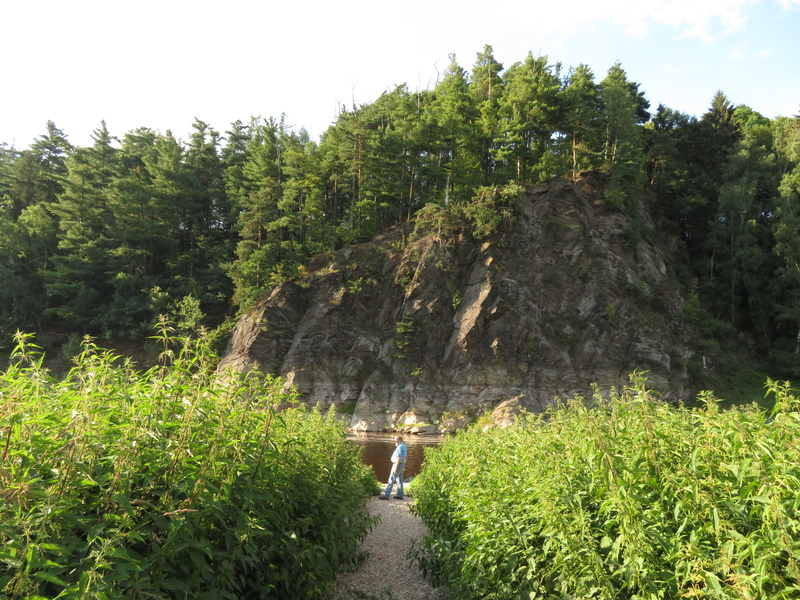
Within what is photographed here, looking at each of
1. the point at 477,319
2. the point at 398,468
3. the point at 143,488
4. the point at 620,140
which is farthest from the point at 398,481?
the point at 620,140

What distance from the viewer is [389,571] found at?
21.8 feet

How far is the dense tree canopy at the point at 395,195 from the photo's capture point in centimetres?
3728

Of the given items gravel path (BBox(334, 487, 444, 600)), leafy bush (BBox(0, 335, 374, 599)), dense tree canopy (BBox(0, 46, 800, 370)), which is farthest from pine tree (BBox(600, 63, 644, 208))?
leafy bush (BBox(0, 335, 374, 599))

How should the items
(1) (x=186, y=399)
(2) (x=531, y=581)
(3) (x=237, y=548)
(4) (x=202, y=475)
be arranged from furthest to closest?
(2) (x=531, y=581) → (1) (x=186, y=399) → (3) (x=237, y=548) → (4) (x=202, y=475)

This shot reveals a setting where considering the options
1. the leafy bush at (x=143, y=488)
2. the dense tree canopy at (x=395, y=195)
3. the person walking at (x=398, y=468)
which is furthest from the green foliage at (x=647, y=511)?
the dense tree canopy at (x=395, y=195)

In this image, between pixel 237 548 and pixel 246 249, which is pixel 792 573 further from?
pixel 246 249

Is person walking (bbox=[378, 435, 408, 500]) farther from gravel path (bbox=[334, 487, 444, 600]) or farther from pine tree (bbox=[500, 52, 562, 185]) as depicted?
pine tree (bbox=[500, 52, 562, 185])

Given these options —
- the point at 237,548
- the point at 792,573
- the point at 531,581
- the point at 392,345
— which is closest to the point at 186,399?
the point at 237,548

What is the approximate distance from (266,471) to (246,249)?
37051 millimetres

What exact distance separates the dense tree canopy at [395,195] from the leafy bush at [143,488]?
33068 millimetres

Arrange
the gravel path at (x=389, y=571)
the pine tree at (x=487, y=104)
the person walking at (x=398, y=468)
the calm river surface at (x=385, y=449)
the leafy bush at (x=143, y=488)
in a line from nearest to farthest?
the leafy bush at (x=143, y=488) → the gravel path at (x=389, y=571) → the person walking at (x=398, y=468) → the calm river surface at (x=385, y=449) → the pine tree at (x=487, y=104)

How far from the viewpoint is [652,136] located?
4562 cm

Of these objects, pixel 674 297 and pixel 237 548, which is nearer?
pixel 237 548

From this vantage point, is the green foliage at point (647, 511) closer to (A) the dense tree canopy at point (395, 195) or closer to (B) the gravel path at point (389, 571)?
(B) the gravel path at point (389, 571)
